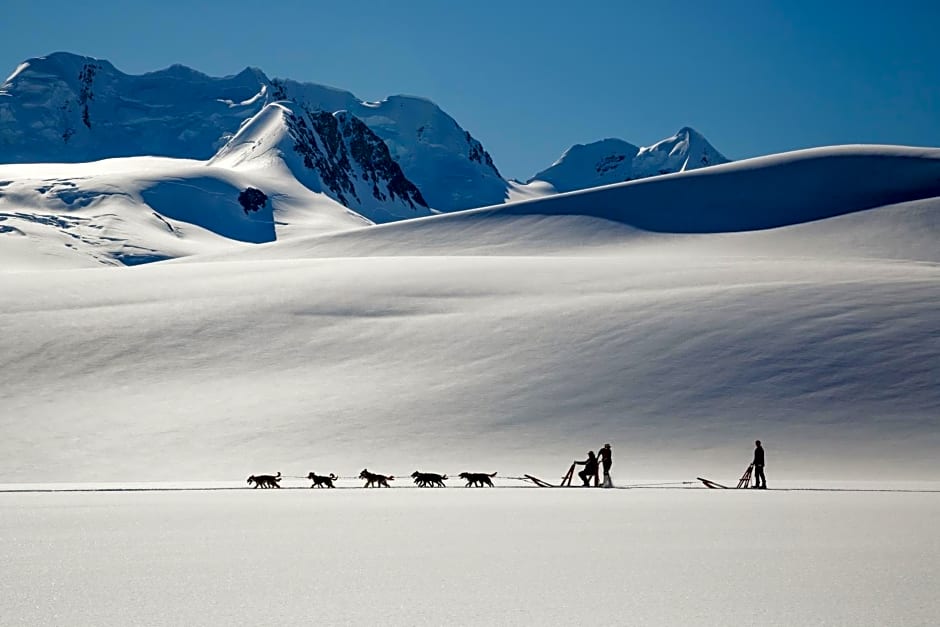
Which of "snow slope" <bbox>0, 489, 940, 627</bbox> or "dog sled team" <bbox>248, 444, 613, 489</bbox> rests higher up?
"dog sled team" <bbox>248, 444, 613, 489</bbox>

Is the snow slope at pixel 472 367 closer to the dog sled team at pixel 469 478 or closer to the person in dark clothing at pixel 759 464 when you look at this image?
the dog sled team at pixel 469 478

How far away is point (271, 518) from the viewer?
752 inches

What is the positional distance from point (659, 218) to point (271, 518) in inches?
2779

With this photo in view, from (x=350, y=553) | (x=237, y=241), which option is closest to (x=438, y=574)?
(x=350, y=553)

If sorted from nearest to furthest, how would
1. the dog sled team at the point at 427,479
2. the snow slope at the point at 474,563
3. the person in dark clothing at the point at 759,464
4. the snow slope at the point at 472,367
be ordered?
the snow slope at the point at 474,563
the person in dark clothing at the point at 759,464
the dog sled team at the point at 427,479
the snow slope at the point at 472,367

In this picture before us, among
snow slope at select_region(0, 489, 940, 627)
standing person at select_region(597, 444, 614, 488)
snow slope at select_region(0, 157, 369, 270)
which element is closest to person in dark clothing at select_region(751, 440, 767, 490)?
standing person at select_region(597, 444, 614, 488)

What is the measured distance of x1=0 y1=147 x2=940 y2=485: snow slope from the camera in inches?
1308

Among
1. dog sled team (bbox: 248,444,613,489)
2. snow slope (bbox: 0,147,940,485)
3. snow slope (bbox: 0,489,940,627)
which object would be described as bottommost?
snow slope (bbox: 0,489,940,627)

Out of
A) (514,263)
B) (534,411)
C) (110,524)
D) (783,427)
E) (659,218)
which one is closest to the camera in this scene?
(110,524)

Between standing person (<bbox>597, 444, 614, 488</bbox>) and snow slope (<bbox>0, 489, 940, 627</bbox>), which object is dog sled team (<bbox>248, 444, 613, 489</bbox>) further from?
snow slope (<bbox>0, 489, 940, 627</bbox>)

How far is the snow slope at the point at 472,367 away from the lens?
33219mm

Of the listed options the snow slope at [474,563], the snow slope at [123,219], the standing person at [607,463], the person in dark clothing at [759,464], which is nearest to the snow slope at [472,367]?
the standing person at [607,463]

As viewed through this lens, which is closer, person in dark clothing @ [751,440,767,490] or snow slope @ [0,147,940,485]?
person in dark clothing @ [751,440,767,490]

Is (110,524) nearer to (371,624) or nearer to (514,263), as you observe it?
(371,624)
